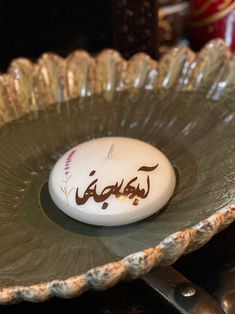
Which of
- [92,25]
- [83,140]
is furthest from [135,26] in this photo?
[83,140]

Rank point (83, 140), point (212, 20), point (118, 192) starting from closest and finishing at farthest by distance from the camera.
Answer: point (118, 192) → point (83, 140) → point (212, 20)

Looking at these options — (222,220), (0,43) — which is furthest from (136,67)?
(222,220)

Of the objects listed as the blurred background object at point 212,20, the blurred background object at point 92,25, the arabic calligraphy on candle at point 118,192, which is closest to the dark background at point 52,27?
the blurred background object at point 92,25

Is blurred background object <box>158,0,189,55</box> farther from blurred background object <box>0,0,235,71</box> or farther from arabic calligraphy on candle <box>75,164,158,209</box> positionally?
arabic calligraphy on candle <box>75,164,158,209</box>

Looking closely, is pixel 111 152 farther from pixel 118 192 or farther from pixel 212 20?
pixel 212 20

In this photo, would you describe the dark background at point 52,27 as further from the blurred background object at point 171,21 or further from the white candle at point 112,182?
the white candle at point 112,182

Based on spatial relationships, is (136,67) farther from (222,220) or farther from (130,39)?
(222,220)
